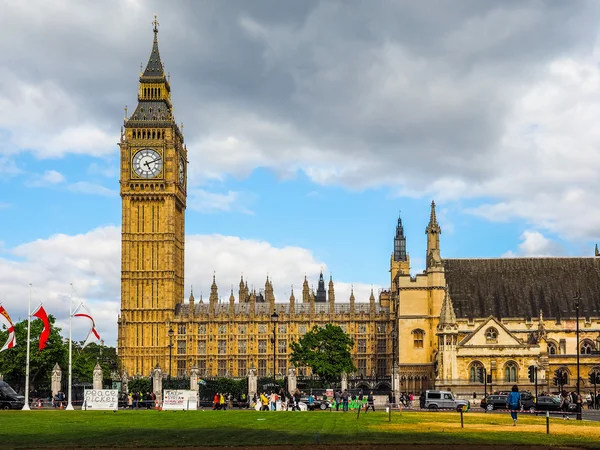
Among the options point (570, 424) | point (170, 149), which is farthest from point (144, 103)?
point (570, 424)

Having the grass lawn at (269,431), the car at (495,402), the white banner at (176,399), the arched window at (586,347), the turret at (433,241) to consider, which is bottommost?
the car at (495,402)

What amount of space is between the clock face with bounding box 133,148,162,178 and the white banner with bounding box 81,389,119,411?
247 ft

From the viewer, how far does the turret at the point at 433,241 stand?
105 metres

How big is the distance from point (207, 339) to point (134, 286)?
12.0m

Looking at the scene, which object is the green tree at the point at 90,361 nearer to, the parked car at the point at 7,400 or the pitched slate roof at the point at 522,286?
the pitched slate roof at the point at 522,286

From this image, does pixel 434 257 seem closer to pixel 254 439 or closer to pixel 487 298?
pixel 487 298

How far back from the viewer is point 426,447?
30.5 metres

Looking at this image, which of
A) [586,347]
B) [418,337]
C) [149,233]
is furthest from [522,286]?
[149,233]

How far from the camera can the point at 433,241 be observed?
345 feet

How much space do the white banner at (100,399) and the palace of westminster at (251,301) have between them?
51246 millimetres

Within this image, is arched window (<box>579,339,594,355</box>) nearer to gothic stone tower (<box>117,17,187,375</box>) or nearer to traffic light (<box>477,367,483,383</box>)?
traffic light (<box>477,367,483,383</box>)

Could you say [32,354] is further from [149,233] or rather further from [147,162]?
[147,162]

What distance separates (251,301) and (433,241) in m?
33.4

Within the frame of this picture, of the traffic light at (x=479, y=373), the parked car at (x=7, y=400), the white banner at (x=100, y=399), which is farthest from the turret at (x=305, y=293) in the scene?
the white banner at (x=100, y=399)
